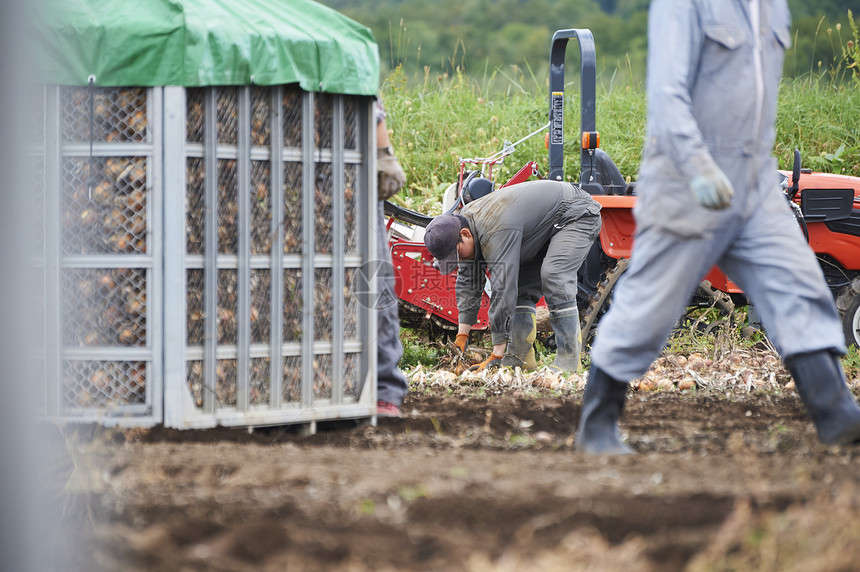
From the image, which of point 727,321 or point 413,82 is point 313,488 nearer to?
point 727,321

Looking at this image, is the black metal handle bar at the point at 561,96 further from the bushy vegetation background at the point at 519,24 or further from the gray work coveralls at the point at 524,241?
the bushy vegetation background at the point at 519,24

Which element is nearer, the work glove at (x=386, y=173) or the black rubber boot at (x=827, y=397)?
the black rubber boot at (x=827, y=397)

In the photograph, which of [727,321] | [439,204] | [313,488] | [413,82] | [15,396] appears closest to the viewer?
[15,396]

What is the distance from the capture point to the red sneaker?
15.0 ft

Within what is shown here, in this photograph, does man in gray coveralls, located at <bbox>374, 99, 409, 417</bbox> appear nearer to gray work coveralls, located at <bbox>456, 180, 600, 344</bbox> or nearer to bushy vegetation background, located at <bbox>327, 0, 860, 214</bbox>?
gray work coveralls, located at <bbox>456, 180, 600, 344</bbox>

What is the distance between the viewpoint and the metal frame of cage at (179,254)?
Answer: 379 cm

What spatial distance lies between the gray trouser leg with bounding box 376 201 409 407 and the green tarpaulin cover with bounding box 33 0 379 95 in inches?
35.0

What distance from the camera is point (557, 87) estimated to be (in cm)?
774

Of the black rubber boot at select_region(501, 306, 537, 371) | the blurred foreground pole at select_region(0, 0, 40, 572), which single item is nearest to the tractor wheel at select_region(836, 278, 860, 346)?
the black rubber boot at select_region(501, 306, 537, 371)

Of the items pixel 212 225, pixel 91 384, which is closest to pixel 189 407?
pixel 91 384

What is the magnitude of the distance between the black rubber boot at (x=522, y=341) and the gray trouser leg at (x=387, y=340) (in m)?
2.35

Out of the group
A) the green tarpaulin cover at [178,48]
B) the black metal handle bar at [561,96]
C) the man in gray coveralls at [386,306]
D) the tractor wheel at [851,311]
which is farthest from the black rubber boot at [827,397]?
the black metal handle bar at [561,96]

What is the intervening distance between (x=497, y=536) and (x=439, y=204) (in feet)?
26.3

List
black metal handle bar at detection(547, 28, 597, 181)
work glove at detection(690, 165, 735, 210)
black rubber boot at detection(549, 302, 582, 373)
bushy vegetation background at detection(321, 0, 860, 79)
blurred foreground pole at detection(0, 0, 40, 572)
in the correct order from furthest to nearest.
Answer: bushy vegetation background at detection(321, 0, 860, 79) < black metal handle bar at detection(547, 28, 597, 181) < black rubber boot at detection(549, 302, 582, 373) < work glove at detection(690, 165, 735, 210) < blurred foreground pole at detection(0, 0, 40, 572)
